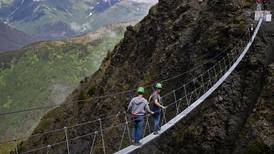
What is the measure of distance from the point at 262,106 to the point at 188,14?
2611 cm

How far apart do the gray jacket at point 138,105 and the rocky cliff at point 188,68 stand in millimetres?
10579

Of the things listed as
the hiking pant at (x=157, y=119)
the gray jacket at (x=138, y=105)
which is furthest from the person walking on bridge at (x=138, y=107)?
the hiking pant at (x=157, y=119)

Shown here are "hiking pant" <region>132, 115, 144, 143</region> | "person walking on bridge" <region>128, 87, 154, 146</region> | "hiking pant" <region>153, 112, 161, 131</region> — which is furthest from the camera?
"hiking pant" <region>153, 112, 161, 131</region>

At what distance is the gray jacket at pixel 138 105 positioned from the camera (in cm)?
2430

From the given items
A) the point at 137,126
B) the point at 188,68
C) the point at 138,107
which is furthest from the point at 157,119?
the point at 188,68

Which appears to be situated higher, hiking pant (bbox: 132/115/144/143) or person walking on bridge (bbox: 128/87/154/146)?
person walking on bridge (bbox: 128/87/154/146)

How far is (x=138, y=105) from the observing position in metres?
24.4

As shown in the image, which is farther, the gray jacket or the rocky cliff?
the rocky cliff

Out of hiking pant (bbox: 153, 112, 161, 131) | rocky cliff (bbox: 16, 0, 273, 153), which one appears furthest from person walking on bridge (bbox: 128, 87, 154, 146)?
rocky cliff (bbox: 16, 0, 273, 153)

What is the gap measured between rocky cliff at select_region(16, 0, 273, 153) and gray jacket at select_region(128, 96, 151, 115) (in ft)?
34.7

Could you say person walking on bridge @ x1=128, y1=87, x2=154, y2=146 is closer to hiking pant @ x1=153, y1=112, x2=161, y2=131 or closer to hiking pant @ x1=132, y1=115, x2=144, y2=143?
hiking pant @ x1=132, y1=115, x2=144, y2=143

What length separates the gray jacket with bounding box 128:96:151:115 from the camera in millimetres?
24297

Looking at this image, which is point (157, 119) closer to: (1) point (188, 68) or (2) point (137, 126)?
(2) point (137, 126)

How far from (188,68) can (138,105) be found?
25224 millimetres
